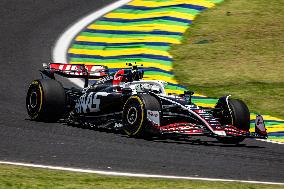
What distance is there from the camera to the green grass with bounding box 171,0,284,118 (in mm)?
18062

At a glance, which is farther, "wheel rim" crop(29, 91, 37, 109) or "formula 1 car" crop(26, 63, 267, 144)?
"wheel rim" crop(29, 91, 37, 109)

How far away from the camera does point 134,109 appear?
14.0 m

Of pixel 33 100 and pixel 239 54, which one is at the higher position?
pixel 239 54

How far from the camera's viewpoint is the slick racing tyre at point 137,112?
1374 centimetres

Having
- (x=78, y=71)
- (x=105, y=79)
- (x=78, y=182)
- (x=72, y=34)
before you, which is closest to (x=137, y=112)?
(x=105, y=79)

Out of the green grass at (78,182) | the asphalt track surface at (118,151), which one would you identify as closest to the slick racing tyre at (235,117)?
the asphalt track surface at (118,151)

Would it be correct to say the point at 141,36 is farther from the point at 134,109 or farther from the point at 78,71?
the point at 134,109

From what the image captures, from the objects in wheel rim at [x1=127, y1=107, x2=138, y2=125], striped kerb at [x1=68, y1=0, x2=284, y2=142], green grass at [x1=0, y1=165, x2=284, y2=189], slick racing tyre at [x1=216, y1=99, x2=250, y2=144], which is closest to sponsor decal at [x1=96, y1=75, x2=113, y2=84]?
wheel rim at [x1=127, y1=107, x2=138, y2=125]

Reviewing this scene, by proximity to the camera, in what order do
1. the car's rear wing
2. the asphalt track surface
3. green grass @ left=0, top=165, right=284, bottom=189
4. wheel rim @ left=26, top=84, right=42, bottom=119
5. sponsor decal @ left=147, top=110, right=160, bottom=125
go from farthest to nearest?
the car's rear wing
wheel rim @ left=26, top=84, right=42, bottom=119
sponsor decal @ left=147, top=110, right=160, bottom=125
the asphalt track surface
green grass @ left=0, top=165, right=284, bottom=189

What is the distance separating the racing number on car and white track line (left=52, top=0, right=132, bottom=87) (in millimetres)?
3700

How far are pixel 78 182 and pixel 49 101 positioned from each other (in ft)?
18.4

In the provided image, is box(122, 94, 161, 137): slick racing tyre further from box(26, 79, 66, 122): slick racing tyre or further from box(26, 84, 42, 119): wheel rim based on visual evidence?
box(26, 84, 42, 119): wheel rim

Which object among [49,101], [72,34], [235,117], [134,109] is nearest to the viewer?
[134,109]

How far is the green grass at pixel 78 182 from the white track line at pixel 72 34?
8.94 m
